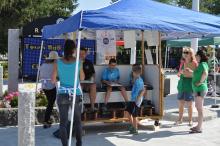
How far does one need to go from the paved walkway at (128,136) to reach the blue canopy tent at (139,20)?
2077 millimetres

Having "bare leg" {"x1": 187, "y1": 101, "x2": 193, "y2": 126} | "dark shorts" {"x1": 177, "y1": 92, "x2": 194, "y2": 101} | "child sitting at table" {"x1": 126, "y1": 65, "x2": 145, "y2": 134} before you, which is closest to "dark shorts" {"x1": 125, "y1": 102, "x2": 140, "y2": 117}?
"child sitting at table" {"x1": 126, "y1": 65, "x2": 145, "y2": 134}

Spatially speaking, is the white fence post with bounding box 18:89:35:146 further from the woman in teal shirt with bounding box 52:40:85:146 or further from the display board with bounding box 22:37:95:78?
the display board with bounding box 22:37:95:78

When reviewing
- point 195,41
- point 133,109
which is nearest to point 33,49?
point 195,41

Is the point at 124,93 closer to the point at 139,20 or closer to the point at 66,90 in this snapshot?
the point at 139,20

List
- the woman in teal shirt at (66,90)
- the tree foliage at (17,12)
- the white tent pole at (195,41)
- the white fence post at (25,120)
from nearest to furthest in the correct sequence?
the white fence post at (25,120)
the woman in teal shirt at (66,90)
the white tent pole at (195,41)
the tree foliage at (17,12)

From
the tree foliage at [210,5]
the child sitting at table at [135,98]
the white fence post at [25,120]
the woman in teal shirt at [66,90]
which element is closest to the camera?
the white fence post at [25,120]

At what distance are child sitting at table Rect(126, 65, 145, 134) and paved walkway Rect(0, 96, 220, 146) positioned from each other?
0.27 metres

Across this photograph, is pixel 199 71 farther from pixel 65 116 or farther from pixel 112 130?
pixel 65 116

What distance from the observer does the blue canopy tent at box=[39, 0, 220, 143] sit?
730 centimetres

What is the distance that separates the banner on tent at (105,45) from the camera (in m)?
10.8

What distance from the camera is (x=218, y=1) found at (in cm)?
5000

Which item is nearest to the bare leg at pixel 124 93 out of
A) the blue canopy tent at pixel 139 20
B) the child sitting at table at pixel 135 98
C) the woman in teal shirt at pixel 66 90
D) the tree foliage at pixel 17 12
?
the child sitting at table at pixel 135 98

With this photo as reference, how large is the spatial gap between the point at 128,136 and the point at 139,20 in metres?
2.47

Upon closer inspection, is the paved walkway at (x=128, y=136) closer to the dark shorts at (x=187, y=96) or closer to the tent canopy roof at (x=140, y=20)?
the dark shorts at (x=187, y=96)
